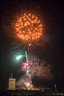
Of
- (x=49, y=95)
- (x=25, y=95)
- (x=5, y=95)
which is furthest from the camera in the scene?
(x=49, y=95)

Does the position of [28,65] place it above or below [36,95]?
above

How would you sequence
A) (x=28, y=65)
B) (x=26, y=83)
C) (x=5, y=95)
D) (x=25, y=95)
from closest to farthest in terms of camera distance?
1. (x=5, y=95)
2. (x=25, y=95)
3. (x=28, y=65)
4. (x=26, y=83)

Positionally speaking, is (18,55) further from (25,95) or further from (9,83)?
(9,83)

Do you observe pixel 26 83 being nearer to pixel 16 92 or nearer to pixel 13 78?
pixel 13 78

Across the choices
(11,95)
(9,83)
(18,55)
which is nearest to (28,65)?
(18,55)

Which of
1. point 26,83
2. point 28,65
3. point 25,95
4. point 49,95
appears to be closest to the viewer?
point 25,95

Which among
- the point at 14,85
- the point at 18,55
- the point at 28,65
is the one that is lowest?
the point at 14,85

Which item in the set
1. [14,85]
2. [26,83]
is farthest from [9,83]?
[26,83]

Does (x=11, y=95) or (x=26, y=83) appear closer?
(x=11, y=95)

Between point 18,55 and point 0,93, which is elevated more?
point 18,55
